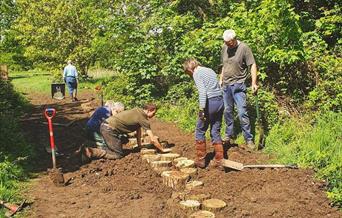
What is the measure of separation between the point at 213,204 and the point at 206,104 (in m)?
1.97

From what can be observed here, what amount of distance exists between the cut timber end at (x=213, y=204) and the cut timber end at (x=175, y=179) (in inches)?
32.1

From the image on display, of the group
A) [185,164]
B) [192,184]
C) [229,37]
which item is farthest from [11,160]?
[229,37]

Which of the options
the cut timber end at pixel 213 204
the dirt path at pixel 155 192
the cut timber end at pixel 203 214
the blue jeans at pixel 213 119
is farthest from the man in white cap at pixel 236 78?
the cut timber end at pixel 203 214

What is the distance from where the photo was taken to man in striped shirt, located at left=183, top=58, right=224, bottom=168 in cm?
680

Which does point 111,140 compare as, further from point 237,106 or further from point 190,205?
point 190,205

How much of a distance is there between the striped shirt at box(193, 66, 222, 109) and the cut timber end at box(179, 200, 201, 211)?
1.78 m

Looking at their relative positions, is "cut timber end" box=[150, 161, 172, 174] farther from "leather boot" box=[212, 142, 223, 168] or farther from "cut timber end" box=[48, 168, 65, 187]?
"cut timber end" box=[48, 168, 65, 187]

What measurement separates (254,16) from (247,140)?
9.21 ft

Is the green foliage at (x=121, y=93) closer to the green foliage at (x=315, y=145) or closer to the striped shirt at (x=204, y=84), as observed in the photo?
the green foliage at (x=315, y=145)

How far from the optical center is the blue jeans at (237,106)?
7.81 meters

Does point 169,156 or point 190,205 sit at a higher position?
point 169,156

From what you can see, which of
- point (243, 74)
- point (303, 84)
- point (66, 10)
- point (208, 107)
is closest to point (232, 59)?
point (243, 74)

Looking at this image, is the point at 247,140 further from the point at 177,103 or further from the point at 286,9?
the point at 177,103

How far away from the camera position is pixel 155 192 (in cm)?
636
